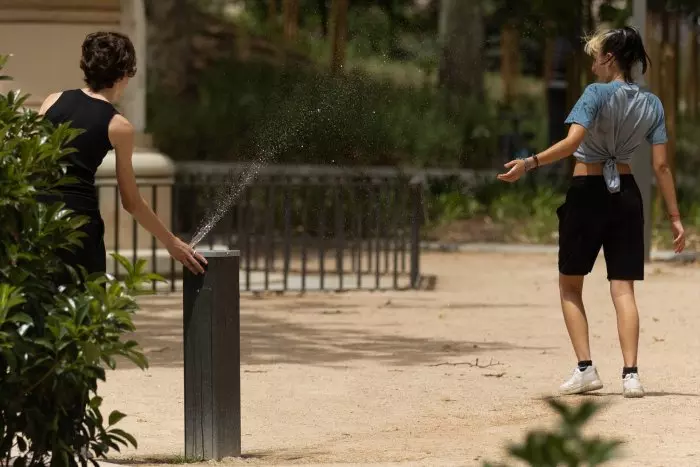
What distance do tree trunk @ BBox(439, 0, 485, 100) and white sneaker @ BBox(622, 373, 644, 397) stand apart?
17.9m

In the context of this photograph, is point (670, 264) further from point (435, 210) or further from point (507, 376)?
point (507, 376)

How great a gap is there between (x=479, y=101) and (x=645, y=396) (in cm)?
1765

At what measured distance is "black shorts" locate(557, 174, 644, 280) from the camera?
795cm

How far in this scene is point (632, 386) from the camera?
7863 millimetres

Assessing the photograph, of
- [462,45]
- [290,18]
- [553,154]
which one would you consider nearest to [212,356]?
[553,154]

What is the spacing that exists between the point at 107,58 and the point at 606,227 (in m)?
2.92

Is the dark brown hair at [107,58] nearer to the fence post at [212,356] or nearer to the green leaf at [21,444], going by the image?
the fence post at [212,356]

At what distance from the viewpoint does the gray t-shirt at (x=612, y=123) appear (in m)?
7.88

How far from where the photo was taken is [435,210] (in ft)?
72.3

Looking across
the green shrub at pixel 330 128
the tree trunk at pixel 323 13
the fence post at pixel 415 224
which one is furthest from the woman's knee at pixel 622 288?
the tree trunk at pixel 323 13

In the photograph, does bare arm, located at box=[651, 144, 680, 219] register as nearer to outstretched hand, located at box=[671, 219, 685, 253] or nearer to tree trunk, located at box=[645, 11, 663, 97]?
outstretched hand, located at box=[671, 219, 685, 253]

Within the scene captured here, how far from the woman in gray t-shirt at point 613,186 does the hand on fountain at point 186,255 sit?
7.80 feet

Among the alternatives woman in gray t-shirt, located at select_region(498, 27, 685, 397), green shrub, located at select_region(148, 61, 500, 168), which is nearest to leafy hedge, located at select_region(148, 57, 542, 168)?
green shrub, located at select_region(148, 61, 500, 168)

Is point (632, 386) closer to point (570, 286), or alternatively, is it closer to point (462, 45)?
point (570, 286)
